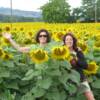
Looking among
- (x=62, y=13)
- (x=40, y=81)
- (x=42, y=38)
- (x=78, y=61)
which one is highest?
(x=42, y=38)

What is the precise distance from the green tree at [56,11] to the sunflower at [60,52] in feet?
135

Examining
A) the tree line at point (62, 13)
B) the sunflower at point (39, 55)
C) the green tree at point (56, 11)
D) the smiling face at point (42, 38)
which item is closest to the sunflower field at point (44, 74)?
the sunflower at point (39, 55)

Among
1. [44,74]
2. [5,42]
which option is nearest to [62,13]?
[5,42]

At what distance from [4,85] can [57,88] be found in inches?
24.2

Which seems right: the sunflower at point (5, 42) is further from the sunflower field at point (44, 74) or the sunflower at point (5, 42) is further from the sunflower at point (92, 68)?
the sunflower at point (92, 68)

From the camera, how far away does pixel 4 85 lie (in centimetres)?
546

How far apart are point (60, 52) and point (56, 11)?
45671 millimetres

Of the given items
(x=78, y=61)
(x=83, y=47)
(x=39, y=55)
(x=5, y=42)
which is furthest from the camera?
(x=5, y=42)

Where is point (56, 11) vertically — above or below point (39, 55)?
below

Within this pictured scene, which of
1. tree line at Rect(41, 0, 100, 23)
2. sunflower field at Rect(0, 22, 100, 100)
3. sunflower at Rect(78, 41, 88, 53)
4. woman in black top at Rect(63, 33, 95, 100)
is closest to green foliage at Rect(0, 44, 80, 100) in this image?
sunflower field at Rect(0, 22, 100, 100)

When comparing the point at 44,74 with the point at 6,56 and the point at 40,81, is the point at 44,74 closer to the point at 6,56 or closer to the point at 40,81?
the point at 40,81

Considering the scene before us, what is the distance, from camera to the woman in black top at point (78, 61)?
5.38 meters

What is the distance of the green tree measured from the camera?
47656 mm

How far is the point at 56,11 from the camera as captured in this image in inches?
1989
